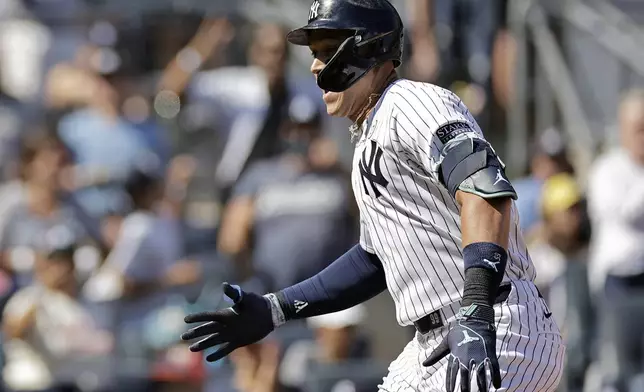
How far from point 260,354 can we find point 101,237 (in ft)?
5.96

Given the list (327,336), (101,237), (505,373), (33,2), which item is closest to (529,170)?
(327,336)

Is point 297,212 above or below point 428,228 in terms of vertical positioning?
below

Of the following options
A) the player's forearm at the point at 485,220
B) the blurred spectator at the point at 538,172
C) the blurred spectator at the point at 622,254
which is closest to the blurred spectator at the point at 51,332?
the blurred spectator at the point at 538,172

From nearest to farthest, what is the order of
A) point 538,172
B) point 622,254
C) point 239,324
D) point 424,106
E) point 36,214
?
point 424,106 < point 239,324 < point 622,254 < point 538,172 < point 36,214

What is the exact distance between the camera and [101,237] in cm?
905

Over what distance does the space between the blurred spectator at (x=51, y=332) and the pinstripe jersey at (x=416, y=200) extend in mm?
4526

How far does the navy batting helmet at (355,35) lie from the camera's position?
4211mm

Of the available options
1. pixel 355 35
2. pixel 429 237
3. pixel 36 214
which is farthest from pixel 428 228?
pixel 36 214

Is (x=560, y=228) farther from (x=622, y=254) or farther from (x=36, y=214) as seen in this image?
(x=36, y=214)

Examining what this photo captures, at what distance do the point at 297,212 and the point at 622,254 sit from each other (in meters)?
2.04

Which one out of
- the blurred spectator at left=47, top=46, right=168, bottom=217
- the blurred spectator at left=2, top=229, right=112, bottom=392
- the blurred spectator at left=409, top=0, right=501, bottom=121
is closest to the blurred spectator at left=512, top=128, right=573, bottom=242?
the blurred spectator at left=409, top=0, right=501, bottom=121

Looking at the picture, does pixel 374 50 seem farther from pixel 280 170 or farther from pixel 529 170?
pixel 529 170

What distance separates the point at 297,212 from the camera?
7.95m

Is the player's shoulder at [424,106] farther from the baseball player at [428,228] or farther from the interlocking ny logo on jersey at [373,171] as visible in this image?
the interlocking ny logo on jersey at [373,171]
